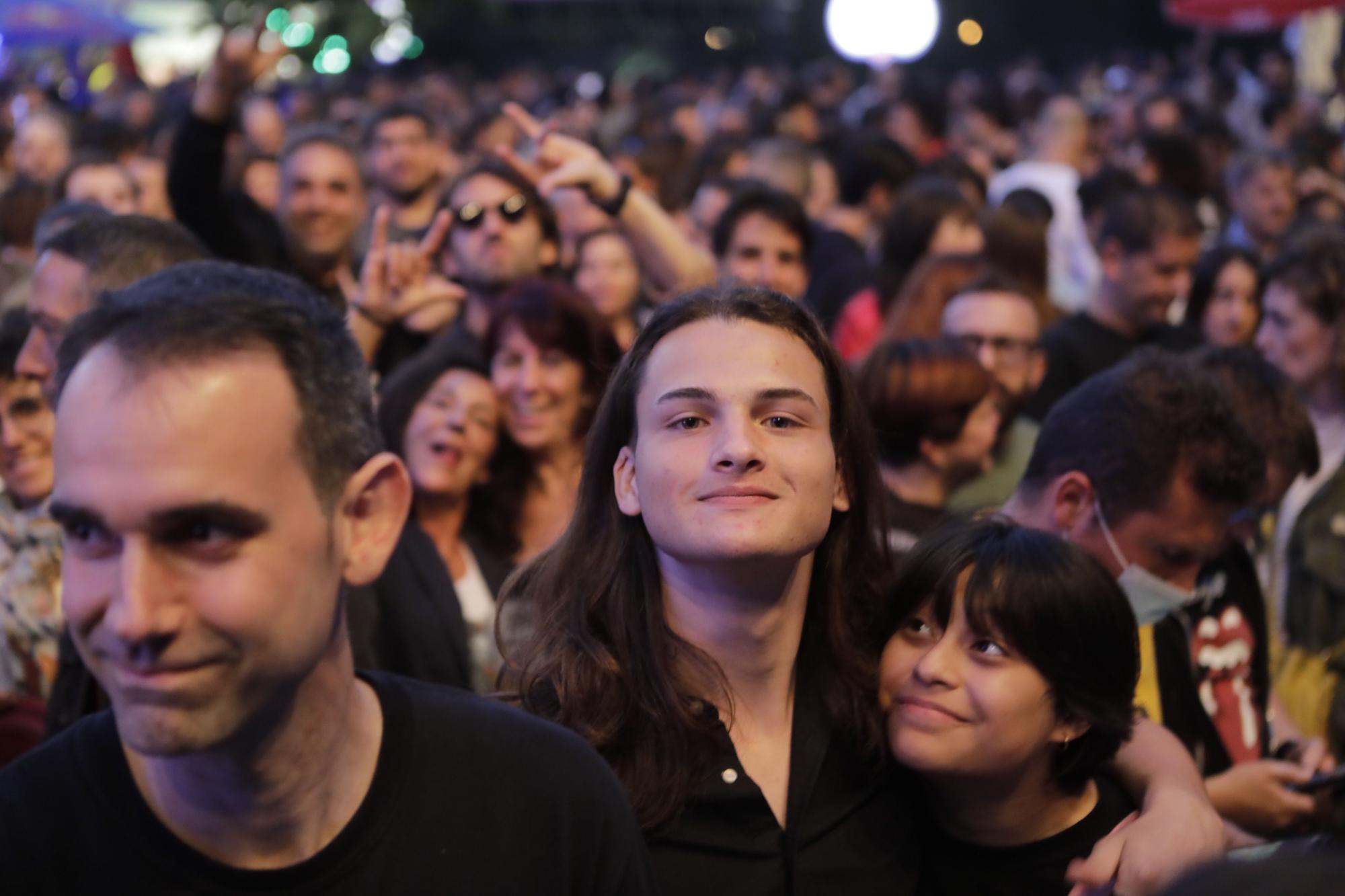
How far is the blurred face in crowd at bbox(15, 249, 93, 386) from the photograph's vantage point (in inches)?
122

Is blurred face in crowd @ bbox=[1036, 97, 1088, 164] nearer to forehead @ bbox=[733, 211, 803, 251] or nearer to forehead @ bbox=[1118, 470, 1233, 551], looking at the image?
forehead @ bbox=[733, 211, 803, 251]

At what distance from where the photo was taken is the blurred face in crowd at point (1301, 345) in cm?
468

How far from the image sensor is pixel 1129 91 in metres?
14.4

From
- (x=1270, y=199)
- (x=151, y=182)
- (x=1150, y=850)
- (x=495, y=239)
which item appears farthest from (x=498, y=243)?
(x=1270, y=199)

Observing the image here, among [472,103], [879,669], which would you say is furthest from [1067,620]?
[472,103]

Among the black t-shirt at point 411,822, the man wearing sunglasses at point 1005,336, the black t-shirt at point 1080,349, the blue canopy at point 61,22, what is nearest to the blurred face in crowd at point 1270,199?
the black t-shirt at point 1080,349

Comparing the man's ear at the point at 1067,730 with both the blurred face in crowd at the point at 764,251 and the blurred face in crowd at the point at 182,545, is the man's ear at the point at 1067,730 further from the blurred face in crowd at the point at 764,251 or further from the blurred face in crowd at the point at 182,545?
the blurred face in crowd at the point at 764,251

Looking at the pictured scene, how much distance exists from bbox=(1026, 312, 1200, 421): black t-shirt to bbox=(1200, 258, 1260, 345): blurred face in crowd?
238mm

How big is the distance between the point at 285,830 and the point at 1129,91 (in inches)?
558

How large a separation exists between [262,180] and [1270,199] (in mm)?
5147

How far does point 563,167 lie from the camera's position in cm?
429

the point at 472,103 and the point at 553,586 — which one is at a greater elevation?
the point at 553,586

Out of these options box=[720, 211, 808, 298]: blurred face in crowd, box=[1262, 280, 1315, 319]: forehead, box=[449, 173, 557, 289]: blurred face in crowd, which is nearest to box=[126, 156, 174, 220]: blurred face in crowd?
box=[449, 173, 557, 289]: blurred face in crowd

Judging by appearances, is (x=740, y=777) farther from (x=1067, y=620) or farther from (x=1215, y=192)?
(x=1215, y=192)
